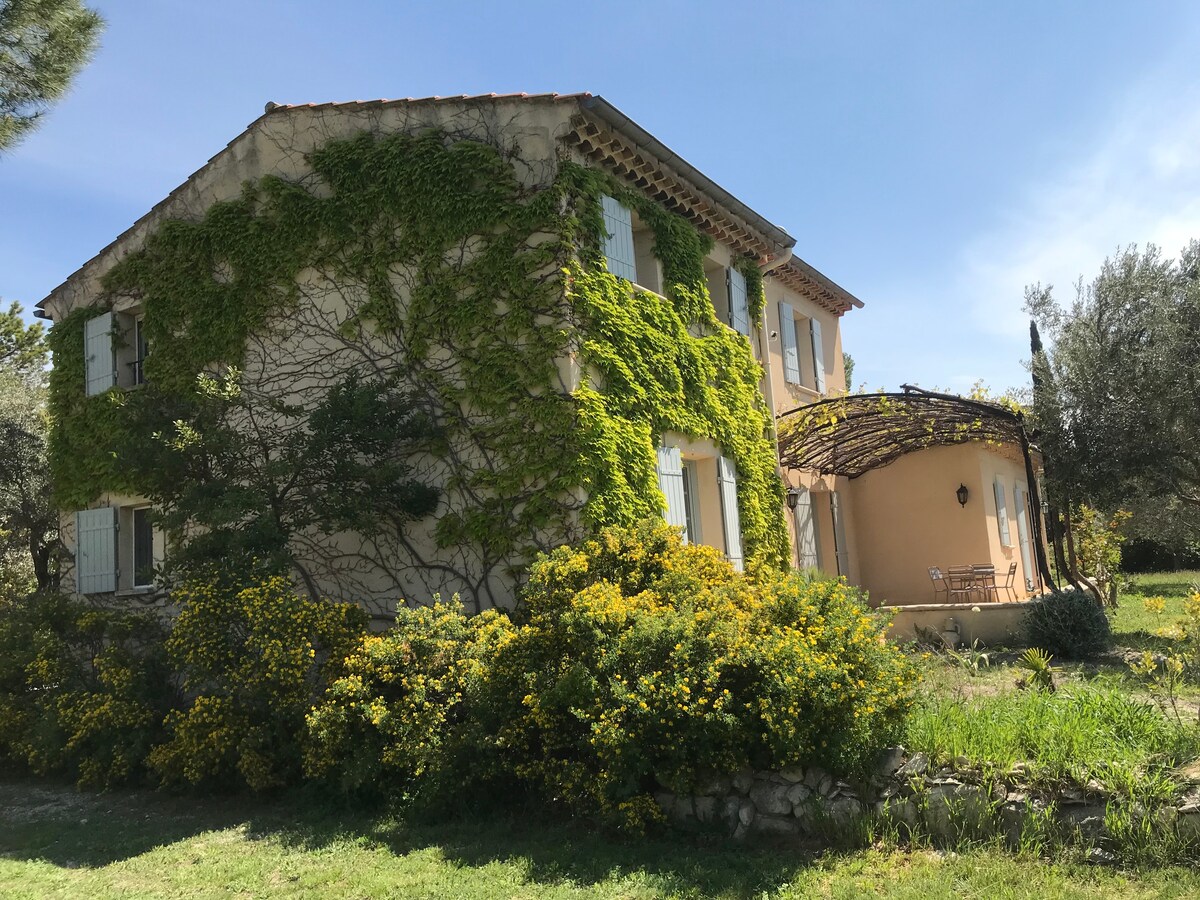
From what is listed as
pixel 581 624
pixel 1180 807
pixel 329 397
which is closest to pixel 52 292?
pixel 329 397

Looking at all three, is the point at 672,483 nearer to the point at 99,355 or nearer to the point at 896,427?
the point at 896,427

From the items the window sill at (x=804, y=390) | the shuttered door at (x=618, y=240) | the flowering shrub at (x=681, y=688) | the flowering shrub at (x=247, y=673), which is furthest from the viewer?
the window sill at (x=804, y=390)

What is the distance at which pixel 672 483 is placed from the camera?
10.4 metres

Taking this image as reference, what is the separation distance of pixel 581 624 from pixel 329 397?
4.32 meters

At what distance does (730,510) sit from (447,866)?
6.35 meters

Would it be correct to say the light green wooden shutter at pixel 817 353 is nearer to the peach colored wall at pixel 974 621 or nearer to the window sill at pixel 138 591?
the peach colored wall at pixel 974 621

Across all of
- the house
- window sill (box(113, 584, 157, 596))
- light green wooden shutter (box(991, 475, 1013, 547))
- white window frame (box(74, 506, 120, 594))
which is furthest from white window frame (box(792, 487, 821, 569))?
white window frame (box(74, 506, 120, 594))

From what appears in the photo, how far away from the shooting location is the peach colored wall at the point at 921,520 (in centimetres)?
1669

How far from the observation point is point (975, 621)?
1273 cm

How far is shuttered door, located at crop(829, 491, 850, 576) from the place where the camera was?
16.5m

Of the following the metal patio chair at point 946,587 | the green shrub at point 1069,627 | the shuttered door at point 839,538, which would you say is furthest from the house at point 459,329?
the metal patio chair at point 946,587

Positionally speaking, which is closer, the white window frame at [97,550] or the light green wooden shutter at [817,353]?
the white window frame at [97,550]

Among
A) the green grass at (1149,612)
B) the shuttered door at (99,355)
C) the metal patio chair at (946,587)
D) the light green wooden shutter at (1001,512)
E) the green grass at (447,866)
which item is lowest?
the green grass at (447,866)

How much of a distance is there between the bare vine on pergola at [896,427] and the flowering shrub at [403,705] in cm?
742
